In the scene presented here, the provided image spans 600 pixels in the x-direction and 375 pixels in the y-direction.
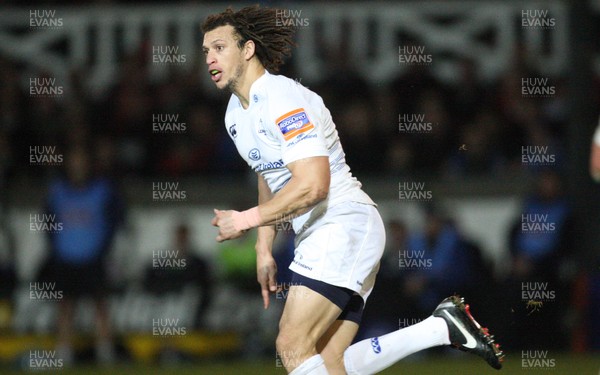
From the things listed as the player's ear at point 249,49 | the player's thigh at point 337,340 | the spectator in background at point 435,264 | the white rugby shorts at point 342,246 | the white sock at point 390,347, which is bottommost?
the spectator in background at point 435,264

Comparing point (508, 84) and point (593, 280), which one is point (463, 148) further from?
point (593, 280)

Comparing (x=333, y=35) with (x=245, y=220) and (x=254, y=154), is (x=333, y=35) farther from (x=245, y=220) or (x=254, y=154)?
(x=245, y=220)

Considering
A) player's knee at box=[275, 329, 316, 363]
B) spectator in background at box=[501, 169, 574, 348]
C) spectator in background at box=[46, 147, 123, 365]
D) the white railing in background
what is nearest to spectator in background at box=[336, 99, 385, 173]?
the white railing in background

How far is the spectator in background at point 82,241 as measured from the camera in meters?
11.3

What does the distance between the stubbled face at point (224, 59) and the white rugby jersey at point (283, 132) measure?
0.13 meters

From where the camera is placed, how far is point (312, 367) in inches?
232

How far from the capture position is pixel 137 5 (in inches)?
567

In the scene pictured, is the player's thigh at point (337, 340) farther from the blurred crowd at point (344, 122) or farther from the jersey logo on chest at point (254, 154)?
the blurred crowd at point (344, 122)

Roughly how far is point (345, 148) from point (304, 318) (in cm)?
615

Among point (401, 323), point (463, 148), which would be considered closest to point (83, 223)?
point (401, 323)

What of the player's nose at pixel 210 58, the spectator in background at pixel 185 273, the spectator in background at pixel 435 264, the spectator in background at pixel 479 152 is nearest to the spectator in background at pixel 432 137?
the spectator in background at pixel 479 152

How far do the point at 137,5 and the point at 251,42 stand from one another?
8410 mm

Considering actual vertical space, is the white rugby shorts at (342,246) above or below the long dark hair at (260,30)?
below

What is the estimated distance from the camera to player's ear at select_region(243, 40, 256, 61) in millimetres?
6301
